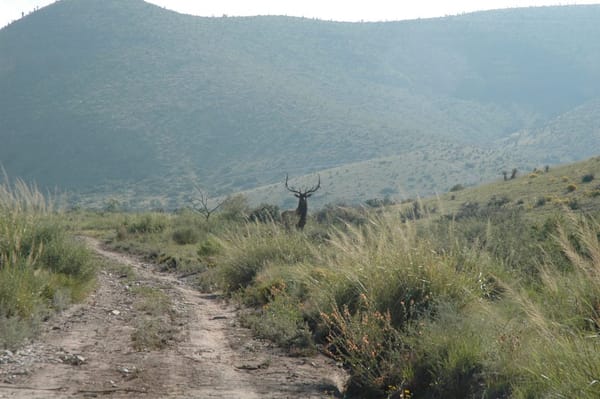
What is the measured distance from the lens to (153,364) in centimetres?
891

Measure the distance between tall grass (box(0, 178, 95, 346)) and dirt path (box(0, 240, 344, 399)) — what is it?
333 mm

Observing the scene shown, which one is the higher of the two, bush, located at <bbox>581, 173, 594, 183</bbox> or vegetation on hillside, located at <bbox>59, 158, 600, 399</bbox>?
vegetation on hillside, located at <bbox>59, 158, 600, 399</bbox>

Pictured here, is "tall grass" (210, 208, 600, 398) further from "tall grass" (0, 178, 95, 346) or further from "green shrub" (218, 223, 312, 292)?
"tall grass" (0, 178, 95, 346)

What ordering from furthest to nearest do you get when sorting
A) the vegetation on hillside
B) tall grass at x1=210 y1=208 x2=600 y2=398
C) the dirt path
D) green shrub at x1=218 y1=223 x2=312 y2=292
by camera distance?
1. green shrub at x1=218 y1=223 x2=312 y2=292
2. the dirt path
3. the vegetation on hillside
4. tall grass at x1=210 y1=208 x2=600 y2=398

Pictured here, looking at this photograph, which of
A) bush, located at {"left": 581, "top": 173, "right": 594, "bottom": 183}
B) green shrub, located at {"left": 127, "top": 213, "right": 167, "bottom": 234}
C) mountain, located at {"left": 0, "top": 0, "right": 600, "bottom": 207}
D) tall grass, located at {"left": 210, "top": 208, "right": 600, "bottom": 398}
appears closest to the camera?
tall grass, located at {"left": 210, "top": 208, "right": 600, "bottom": 398}

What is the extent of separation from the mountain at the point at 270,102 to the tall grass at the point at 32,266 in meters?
62.0

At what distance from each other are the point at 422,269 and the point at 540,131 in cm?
12338

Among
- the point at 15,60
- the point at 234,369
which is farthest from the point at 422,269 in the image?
the point at 15,60

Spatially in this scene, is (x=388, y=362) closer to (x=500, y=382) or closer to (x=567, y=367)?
(x=500, y=382)

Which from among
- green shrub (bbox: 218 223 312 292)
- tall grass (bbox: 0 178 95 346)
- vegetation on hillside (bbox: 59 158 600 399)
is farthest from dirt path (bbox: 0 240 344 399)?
green shrub (bbox: 218 223 312 292)

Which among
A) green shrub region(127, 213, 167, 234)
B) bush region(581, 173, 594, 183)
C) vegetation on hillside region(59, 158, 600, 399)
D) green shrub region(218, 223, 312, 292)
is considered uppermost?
vegetation on hillside region(59, 158, 600, 399)

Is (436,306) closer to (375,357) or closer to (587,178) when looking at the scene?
(375,357)

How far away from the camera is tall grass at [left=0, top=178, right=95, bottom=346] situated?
33.9 feet

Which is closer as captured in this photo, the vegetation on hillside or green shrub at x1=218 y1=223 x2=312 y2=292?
the vegetation on hillside
